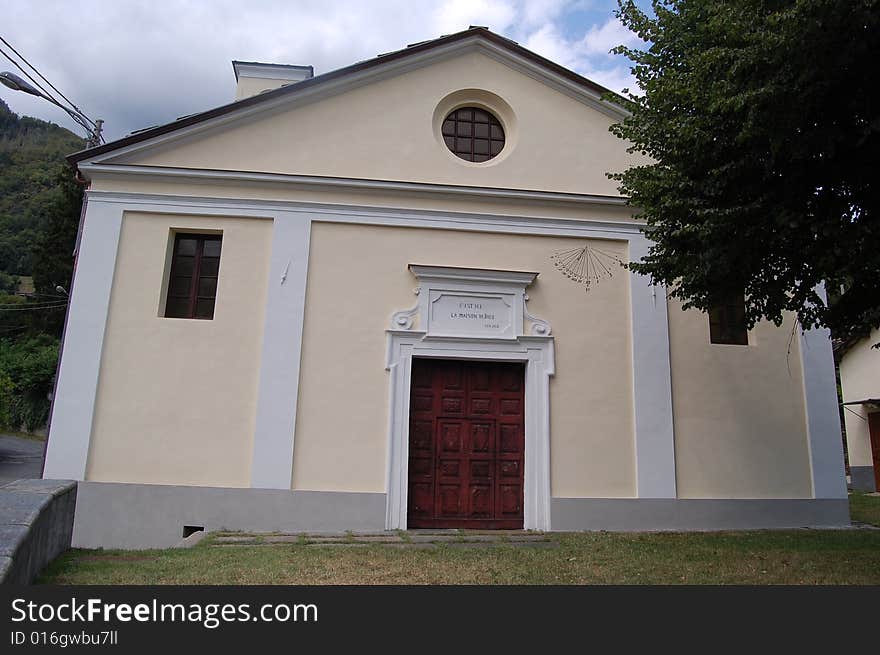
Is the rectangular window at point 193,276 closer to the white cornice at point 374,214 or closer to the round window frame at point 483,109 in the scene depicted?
the white cornice at point 374,214

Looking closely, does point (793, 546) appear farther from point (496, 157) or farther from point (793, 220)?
point (496, 157)

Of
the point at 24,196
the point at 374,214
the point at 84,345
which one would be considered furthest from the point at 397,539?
the point at 24,196

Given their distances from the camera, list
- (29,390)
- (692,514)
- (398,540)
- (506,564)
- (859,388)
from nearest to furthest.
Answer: (506,564), (398,540), (692,514), (859,388), (29,390)

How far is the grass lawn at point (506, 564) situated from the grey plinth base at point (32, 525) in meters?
0.23

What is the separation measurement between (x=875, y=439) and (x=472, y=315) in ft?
55.1

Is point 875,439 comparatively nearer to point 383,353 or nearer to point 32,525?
point 383,353

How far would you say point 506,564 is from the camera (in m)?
6.32

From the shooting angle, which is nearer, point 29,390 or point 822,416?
point 822,416

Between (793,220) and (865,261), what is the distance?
0.71m

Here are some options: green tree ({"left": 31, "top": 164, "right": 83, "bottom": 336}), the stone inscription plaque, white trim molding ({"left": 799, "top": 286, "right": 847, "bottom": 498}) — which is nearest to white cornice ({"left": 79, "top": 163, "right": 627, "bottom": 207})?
the stone inscription plaque

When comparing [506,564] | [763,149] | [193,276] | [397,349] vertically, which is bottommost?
[506,564]

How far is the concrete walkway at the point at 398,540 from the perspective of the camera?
24.5ft

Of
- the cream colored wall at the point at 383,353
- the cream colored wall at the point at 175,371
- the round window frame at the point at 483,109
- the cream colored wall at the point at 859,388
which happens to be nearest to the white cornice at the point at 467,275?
the cream colored wall at the point at 383,353

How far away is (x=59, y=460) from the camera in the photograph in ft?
28.1
